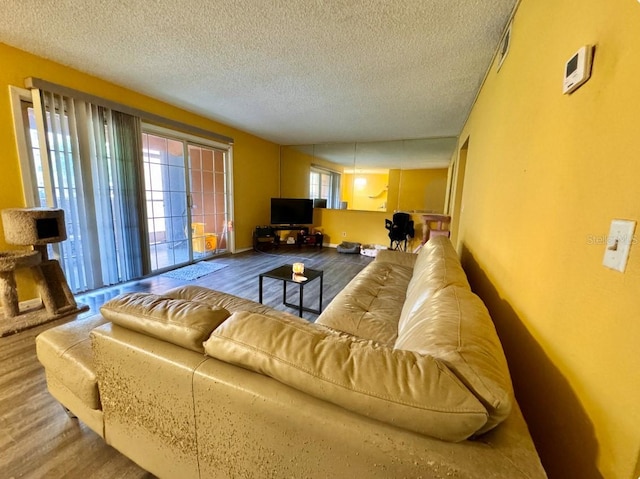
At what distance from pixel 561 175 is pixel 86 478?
2197mm

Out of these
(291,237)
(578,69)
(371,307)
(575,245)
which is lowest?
(291,237)

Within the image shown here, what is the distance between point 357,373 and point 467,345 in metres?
0.34

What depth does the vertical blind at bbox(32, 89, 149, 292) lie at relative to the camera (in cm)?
259

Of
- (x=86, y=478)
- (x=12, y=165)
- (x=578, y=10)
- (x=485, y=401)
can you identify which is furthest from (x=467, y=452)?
(x=12, y=165)

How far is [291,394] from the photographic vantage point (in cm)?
71

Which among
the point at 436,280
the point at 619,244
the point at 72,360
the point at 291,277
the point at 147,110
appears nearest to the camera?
the point at 619,244

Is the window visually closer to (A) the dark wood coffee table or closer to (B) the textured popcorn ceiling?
(B) the textured popcorn ceiling

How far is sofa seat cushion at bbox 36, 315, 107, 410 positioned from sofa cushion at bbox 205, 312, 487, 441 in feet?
2.44

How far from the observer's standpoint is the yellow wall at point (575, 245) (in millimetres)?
564

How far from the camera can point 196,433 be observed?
2.87 ft

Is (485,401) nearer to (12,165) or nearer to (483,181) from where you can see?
(483,181)

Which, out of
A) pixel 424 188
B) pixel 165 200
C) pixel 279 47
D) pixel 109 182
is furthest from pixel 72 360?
pixel 424 188

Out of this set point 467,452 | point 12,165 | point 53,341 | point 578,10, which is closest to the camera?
point 467,452

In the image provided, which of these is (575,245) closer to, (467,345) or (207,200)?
(467,345)
